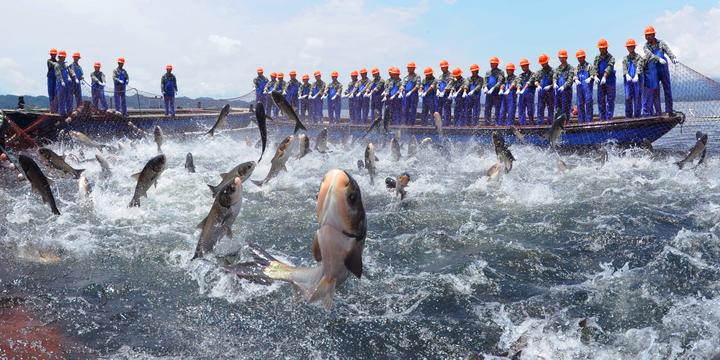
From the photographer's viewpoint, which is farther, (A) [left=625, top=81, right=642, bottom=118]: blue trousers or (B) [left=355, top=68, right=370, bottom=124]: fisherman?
(B) [left=355, top=68, right=370, bottom=124]: fisherman

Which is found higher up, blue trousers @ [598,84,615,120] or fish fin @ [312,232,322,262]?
Result: blue trousers @ [598,84,615,120]

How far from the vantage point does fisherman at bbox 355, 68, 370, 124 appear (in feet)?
78.9

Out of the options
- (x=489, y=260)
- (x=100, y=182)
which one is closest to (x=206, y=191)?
(x=100, y=182)

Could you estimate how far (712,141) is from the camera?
2328cm

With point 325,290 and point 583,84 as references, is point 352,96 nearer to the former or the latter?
point 583,84

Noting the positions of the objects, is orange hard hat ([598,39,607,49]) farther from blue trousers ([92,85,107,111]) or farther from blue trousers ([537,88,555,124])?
blue trousers ([92,85,107,111])

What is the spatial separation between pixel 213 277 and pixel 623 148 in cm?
1388

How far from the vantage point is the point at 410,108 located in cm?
2234

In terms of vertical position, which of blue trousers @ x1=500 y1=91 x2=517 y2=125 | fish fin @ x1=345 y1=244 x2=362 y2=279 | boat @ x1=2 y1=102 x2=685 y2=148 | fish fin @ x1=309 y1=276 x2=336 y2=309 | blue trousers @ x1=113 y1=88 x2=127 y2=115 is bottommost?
fish fin @ x1=309 y1=276 x2=336 y2=309

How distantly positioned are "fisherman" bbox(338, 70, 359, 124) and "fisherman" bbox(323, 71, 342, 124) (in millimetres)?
607

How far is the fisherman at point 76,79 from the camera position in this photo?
22.7 m

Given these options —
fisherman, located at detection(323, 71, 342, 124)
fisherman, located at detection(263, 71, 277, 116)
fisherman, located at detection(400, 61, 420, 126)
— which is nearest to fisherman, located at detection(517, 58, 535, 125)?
fisherman, located at detection(400, 61, 420, 126)

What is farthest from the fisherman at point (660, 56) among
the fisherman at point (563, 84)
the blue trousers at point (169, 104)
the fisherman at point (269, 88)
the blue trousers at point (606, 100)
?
the blue trousers at point (169, 104)

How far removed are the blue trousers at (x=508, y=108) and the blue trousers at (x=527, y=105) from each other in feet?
0.93
